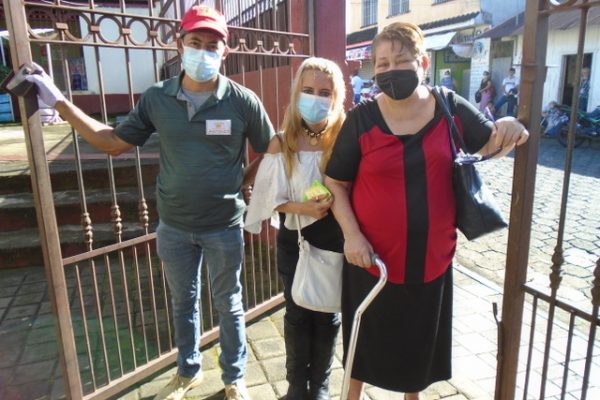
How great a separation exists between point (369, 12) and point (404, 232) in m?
28.4

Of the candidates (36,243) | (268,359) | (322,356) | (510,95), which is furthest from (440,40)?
(322,356)

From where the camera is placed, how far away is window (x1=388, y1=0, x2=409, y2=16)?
77.4ft

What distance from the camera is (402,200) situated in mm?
1928

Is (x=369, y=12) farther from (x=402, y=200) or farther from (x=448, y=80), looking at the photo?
(x=402, y=200)

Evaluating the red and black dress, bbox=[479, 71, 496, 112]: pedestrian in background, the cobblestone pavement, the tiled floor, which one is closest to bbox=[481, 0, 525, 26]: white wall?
bbox=[479, 71, 496, 112]: pedestrian in background

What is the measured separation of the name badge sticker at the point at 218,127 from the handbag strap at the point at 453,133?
0.98 meters

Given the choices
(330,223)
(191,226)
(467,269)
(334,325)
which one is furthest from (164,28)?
(467,269)

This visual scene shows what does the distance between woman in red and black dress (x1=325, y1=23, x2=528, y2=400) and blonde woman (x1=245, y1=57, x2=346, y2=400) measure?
0.19m

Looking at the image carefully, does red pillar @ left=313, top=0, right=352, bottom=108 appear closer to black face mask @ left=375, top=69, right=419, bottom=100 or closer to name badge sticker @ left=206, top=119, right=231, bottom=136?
name badge sticker @ left=206, top=119, right=231, bottom=136

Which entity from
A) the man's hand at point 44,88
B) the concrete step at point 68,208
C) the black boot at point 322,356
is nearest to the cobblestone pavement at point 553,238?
the black boot at point 322,356

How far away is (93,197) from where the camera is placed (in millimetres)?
5016

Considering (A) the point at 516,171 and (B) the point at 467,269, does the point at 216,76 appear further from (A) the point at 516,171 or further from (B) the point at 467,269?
(B) the point at 467,269

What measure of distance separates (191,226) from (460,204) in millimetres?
1294

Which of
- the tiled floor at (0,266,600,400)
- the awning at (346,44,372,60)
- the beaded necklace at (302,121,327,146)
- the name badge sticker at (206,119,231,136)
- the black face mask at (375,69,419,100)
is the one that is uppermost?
the awning at (346,44,372,60)
